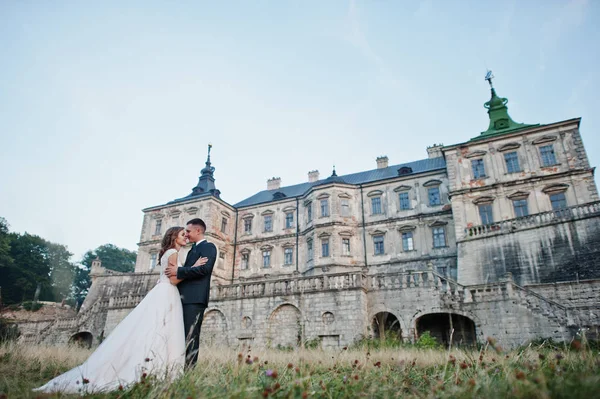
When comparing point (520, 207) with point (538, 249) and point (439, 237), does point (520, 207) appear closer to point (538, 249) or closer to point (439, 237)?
point (538, 249)

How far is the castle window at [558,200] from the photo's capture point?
76.1 feet

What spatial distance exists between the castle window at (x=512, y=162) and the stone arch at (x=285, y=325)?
17.9 m

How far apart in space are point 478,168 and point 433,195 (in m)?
4.18

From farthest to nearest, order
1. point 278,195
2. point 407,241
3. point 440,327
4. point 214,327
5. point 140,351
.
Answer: point 278,195 → point 407,241 → point 214,327 → point 440,327 → point 140,351

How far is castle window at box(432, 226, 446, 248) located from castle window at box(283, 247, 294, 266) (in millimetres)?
11819

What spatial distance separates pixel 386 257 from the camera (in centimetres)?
2956

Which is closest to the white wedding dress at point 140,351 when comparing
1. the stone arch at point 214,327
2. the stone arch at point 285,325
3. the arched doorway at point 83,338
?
the stone arch at point 285,325

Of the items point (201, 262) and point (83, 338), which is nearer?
point (201, 262)

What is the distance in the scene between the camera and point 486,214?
25.0 meters

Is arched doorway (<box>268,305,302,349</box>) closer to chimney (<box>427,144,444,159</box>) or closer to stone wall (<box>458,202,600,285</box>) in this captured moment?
stone wall (<box>458,202,600,285</box>)

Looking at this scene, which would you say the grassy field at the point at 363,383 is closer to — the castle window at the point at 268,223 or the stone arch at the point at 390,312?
the stone arch at the point at 390,312

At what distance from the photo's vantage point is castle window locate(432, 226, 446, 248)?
91.6 ft

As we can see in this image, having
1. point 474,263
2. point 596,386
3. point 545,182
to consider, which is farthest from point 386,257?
point 596,386

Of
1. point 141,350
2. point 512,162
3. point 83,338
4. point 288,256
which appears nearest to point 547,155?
point 512,162
